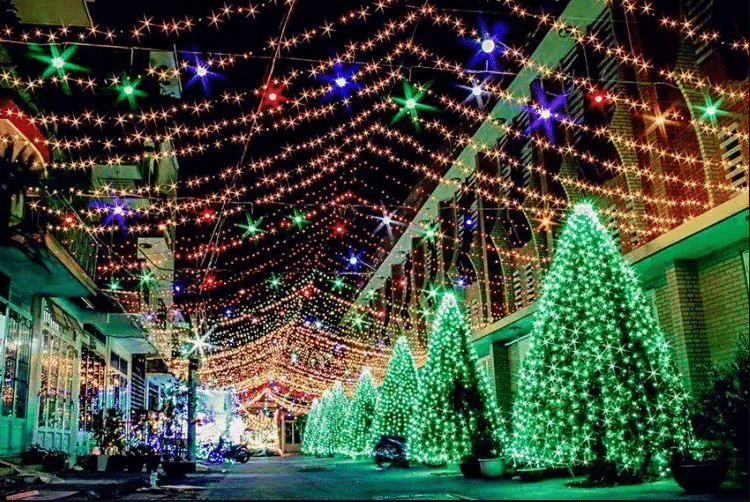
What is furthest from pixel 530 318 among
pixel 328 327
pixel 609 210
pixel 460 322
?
pixel 328 327

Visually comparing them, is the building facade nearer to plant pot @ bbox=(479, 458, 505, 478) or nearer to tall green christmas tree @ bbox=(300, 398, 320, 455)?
plant pot @ bbox=(479, 458, 505, 478)

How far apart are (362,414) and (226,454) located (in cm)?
807

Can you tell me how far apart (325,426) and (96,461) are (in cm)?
2356

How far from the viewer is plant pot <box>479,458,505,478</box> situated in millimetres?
14742

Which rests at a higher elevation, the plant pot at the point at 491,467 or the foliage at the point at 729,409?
the foliage at the point at 729,409

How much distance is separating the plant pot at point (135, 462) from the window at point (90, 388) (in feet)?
8.04

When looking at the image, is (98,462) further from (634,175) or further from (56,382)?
(634,175)

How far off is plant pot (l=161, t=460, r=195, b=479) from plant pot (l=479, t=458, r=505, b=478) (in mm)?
8344

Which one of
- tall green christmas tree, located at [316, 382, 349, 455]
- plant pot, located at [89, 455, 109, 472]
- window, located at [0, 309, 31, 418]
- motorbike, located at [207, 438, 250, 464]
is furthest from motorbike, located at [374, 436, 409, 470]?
motorbike, located at [207, 438, 250, 464]

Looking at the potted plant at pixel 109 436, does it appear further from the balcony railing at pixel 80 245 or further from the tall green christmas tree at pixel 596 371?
the tall green christmas tree at pixel 596 371

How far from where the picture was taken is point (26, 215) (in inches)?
515

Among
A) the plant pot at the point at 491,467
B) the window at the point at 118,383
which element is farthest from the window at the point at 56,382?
the plant pot at the point at 491,467

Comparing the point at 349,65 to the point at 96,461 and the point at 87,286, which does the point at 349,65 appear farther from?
the point at 96,461

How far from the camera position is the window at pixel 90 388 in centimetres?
2130
